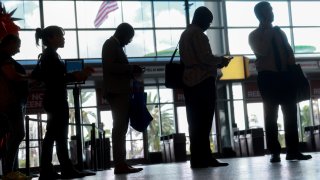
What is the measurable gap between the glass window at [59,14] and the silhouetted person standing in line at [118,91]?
41.7ft

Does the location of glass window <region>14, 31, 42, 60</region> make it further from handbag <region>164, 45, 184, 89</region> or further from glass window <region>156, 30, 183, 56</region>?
handbag <region>164, 45, 184, 89</region>

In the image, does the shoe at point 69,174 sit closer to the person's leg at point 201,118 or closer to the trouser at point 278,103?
the person's leg at point 201,118

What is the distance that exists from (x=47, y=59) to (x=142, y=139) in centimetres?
1279

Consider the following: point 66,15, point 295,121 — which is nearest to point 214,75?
point 295,121

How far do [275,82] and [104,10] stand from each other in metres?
12.9

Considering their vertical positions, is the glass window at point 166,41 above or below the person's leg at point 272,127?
above

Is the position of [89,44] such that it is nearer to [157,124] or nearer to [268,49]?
[157,124]

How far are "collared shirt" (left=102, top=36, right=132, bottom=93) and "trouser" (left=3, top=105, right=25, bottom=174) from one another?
2.58ft

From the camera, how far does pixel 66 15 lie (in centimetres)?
1691

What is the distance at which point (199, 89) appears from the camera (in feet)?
13.6

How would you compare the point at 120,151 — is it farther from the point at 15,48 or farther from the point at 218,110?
the point at 218,110

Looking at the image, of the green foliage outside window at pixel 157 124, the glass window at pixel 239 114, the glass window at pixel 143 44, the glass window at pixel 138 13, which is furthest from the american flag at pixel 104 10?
the glass window at pixel 239 114

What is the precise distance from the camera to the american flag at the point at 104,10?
16578 millimetres

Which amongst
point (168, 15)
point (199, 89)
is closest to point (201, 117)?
point (199, 89)
